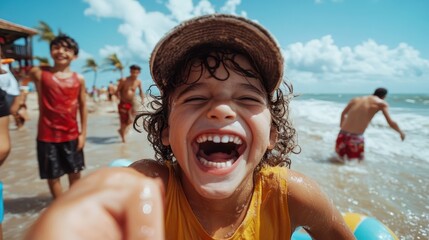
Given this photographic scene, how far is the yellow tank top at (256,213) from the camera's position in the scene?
4.70ft

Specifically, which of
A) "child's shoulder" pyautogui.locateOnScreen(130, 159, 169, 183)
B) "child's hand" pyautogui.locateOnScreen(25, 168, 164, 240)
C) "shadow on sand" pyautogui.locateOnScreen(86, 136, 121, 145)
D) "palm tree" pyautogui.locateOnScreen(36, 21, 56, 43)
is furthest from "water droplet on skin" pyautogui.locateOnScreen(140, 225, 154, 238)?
"palm tree" pyautogui.locateOnScreen(36, 21, 56, 43)

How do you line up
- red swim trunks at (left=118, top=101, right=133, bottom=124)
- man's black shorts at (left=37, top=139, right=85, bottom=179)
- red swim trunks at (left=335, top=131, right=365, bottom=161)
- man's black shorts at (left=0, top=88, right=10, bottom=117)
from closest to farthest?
man's black shorts at (left=0, top=88, right=10, bottom=117) → man's black shorts at (left=37, top=139, right=85, bottom=179) → red swim trunks at (left=335, top=131, right=365, bottom=161) → red swim trunks at (left=118, top=101, right=133, bottom=124)

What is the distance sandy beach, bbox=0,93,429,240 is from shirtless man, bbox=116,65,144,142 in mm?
536

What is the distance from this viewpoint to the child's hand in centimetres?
78

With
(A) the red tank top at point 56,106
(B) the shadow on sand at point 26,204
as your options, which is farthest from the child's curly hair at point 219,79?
(B) the shadow on sand at point 26,204

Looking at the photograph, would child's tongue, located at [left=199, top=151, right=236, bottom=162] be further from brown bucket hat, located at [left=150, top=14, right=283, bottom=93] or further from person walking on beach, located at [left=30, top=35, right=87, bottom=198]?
person walking on beach, located at [left=30, top=35, right=87, bottom=198]

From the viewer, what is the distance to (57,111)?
3426 mm

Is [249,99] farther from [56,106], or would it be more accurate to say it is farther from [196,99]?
[56,106]

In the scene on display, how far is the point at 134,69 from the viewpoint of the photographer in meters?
7.71

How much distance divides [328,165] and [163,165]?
5084 mm

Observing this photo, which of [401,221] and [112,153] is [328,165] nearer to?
[401,221]

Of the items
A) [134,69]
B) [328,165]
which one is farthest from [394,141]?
[134,69]

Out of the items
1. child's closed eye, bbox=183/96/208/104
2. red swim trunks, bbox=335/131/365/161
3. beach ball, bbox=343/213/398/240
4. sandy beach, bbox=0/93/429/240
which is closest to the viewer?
child's closed eye, bbox=183/96/208/104

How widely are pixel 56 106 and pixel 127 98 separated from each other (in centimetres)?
438
